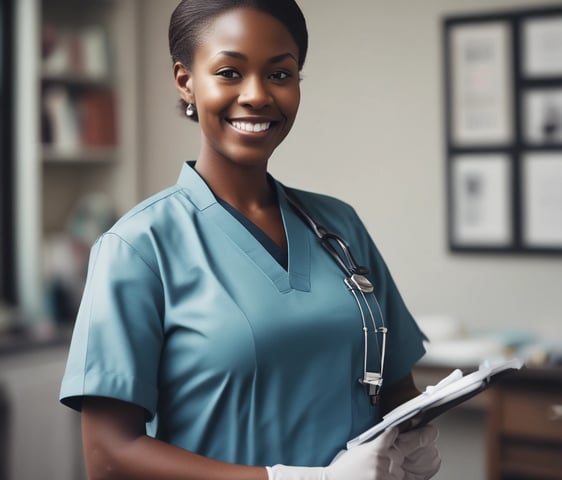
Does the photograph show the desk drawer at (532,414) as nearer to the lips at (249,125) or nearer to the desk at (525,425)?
the desk at (525,425)

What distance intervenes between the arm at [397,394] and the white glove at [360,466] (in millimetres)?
153

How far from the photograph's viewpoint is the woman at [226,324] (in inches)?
30.0

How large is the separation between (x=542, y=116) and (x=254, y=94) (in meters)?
2.04

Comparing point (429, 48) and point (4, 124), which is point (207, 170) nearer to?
point (429, 48)

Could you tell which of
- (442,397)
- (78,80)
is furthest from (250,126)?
(78,80)

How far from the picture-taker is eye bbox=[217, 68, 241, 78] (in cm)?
80

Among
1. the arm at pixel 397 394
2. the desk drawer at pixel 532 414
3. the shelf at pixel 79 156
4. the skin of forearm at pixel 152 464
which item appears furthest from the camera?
the shelf at pixel 79 156

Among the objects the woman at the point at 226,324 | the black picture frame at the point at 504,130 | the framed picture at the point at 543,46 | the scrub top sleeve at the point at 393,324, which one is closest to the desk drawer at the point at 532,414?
the black picture frame at the point at 504,130

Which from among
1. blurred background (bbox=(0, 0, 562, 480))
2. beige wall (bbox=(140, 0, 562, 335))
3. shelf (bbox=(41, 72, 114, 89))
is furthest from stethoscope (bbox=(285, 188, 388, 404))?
shelf (bbox=(41, 72, 114, 89))

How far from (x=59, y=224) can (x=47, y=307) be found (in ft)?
1.52

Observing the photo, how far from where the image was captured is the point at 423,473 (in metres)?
0.90

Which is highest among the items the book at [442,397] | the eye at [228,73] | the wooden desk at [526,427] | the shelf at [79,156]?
the shelf at [79,156]

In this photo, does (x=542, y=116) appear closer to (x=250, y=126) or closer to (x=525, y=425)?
(x=525, y=425)

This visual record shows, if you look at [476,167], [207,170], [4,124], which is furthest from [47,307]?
[207,170]
